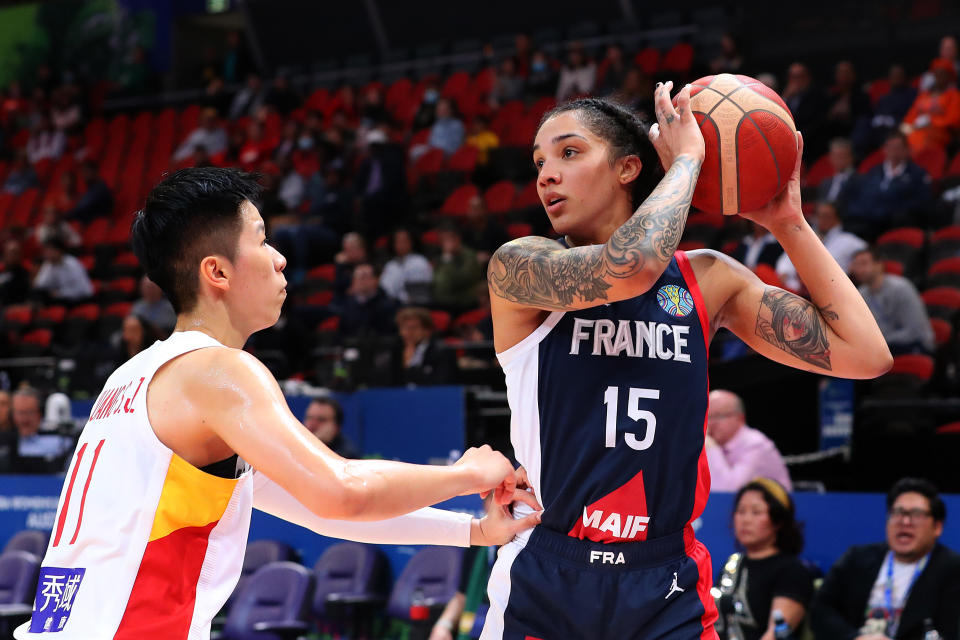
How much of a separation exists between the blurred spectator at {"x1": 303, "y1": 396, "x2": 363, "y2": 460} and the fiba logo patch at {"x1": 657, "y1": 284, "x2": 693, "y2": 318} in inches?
216

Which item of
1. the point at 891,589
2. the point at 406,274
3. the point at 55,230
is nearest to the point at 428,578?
the point at 891,589

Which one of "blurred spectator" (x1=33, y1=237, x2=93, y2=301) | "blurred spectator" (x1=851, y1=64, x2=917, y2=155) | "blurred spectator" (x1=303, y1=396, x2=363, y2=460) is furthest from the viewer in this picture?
"blurred spectator" (x1=33, y1=237, x2=93, y2=301)

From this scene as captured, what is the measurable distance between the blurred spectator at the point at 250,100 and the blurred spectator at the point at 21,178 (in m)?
3.60

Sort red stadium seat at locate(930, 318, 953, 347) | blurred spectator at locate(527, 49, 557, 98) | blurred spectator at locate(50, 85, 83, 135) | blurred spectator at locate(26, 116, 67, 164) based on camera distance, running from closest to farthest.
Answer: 1. red stadium seat at locate(930, 318, 953, 347)
2. blurred spectator at locate(527, 49, 557, 98)
3. blurred spectator at locate(26, 116, 67, 164)
4. blurred spectator at locate(50, 85, 83, 135)

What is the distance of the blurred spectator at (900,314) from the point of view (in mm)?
8984

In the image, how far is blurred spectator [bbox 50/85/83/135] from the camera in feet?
70.2

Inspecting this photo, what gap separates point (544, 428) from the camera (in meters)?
3.07

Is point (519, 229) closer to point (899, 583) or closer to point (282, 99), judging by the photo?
point (899, 583)

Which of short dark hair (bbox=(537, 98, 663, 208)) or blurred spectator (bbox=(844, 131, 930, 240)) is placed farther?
blurred spectator (bbox=(844, 131, 930, 240))

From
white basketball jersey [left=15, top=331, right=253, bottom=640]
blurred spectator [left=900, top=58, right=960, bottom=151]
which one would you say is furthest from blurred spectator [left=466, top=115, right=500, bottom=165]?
white basketball jersey [left=15, top=331, right=253, bottom=640]

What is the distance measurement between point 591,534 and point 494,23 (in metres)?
17.6

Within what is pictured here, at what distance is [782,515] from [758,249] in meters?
4.86

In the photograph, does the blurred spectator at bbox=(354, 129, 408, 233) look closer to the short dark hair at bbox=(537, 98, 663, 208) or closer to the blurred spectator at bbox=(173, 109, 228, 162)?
the blurred spectator at bbox=(173, 109, 228, 162)

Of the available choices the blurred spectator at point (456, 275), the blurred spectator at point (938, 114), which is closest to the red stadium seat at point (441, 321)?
the blurred spectator at point (456, 275)
